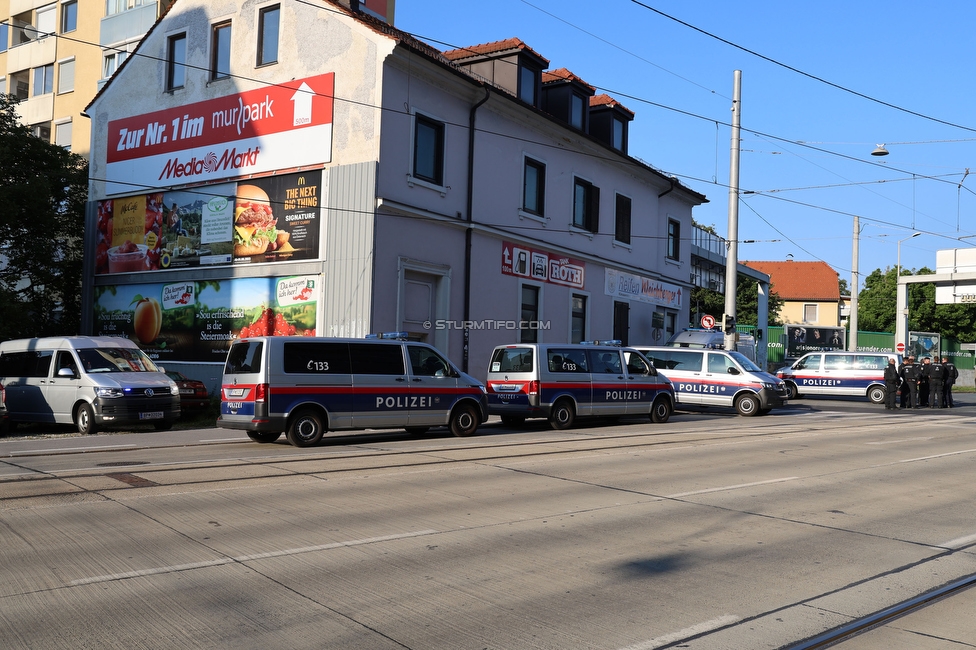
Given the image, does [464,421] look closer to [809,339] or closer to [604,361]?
[604,361]

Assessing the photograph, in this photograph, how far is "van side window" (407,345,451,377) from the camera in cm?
1608

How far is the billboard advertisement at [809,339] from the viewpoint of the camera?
52531mm

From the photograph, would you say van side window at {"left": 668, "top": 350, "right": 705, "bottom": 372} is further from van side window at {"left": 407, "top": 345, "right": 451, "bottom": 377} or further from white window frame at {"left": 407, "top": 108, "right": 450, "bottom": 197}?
van side window at {"left": 407, "top": 345, "right": 451, "bottom": 377}

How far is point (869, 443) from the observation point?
53.5 ft

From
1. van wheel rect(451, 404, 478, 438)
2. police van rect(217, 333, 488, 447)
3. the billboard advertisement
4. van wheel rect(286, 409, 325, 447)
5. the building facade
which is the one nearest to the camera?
police van rect(217, 333, 488, 447)

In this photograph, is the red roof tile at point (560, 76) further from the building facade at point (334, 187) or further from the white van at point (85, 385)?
the white van at point (85, 385)

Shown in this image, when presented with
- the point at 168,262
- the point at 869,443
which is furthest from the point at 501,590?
the point at 168,262

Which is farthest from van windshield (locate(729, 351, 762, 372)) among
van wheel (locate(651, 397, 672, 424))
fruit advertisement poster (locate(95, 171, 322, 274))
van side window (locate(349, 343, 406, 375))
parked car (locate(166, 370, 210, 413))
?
parked car (locate(166, 370, 210, 413))

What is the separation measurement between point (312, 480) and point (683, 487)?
4.44 m

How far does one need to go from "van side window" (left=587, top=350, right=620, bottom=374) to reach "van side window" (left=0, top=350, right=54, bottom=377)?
11694 mm

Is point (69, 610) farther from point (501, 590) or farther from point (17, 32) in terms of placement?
point (17, 32)

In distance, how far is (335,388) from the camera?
14.9 m

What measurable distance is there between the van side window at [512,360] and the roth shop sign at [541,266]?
6.96 metres

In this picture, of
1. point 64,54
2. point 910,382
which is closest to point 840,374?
point 910,382
